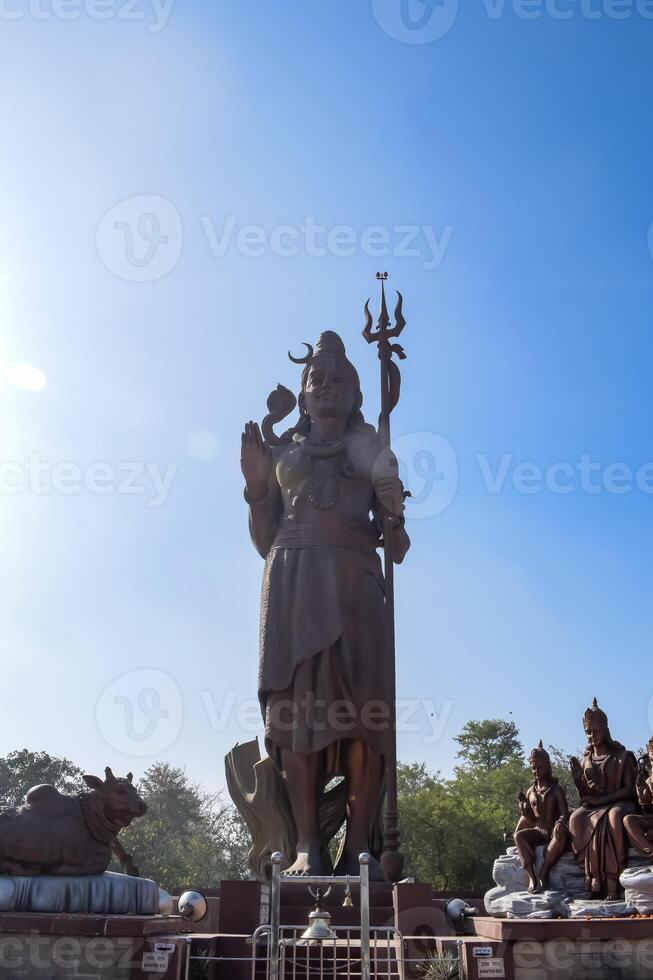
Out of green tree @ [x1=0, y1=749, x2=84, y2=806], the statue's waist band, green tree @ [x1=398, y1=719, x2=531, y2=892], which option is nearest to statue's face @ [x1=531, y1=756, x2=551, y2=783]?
the statue's waist band

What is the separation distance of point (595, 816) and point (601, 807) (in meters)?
0.12

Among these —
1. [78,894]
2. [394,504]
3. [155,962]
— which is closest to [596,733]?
[394,504]

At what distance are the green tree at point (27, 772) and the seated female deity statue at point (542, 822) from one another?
73.5 feet

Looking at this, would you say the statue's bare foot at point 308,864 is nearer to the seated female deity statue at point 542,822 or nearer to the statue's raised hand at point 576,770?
the seated female deity statue at point 542,822

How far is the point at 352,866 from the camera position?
7.39 meters

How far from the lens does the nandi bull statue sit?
541cm

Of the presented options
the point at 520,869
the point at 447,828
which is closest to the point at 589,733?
the point at 520,869

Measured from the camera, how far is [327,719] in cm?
765

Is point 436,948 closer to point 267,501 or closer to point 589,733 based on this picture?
point 589,733

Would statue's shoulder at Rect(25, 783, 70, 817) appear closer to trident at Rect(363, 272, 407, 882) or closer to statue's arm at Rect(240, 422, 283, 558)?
trident at Rect(363, 272, 407, 882)

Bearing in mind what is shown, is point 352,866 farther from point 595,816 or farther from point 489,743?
point 489,743

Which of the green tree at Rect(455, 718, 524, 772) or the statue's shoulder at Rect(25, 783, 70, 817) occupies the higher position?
the green tree at Rect(455, 718, 524, 772)

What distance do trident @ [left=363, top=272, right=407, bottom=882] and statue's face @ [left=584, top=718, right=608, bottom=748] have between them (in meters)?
1.56

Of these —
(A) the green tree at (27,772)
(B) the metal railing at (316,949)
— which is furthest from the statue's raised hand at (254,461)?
(A) the green tree at (27,772)
